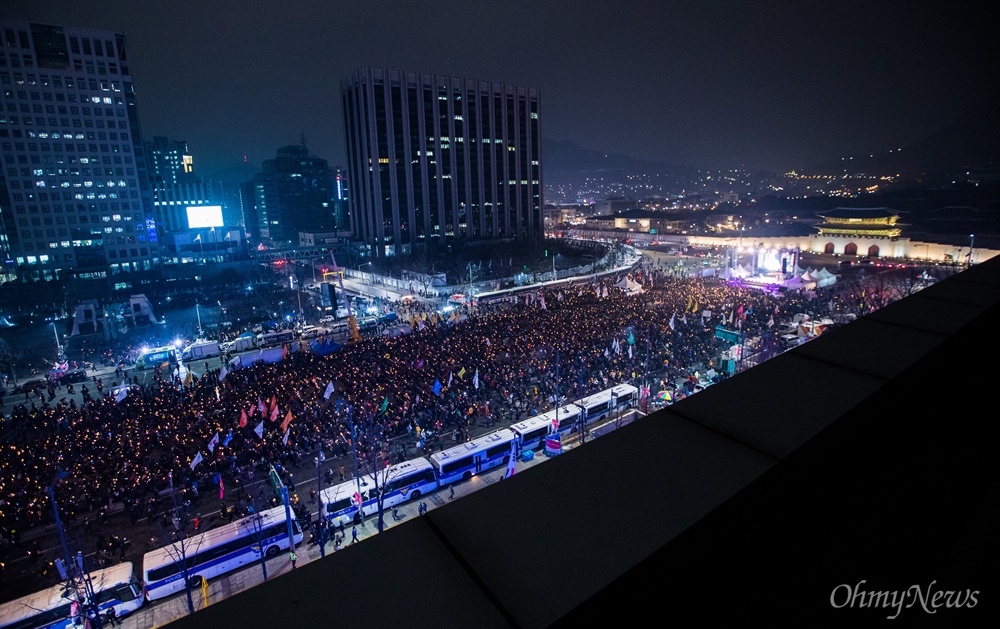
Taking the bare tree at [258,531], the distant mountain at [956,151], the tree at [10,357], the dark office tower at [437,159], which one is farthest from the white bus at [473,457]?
the distant mountain at [956,151]

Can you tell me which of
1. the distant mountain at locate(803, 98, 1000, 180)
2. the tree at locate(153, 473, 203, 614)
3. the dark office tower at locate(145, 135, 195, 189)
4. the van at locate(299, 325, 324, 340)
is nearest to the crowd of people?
the tree at locate(153, 473, 203, 614)

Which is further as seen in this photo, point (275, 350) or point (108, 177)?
point (108, 177)

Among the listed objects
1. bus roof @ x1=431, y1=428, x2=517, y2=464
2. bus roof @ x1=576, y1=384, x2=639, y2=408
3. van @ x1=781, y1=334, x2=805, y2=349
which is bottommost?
bus roof @ x1=431, y1=428, x2=517, y2=464

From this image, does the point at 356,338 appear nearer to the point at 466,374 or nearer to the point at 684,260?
the point at 466,374

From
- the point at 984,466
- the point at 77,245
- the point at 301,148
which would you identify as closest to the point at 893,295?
the point at 984,466

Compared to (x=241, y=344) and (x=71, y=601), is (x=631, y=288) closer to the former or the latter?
(x=241, y=344)

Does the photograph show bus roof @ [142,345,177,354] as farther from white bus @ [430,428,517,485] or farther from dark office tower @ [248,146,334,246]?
dark office tower @ [248,146,334,246]
